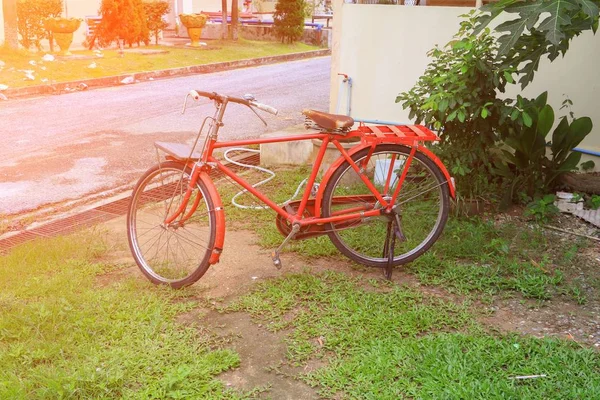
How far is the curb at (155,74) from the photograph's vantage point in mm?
12159

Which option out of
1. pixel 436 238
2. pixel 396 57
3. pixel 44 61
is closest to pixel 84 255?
pixel 436 238

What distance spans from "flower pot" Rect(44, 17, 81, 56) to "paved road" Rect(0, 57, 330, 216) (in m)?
3.05

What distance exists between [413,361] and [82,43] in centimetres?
1620

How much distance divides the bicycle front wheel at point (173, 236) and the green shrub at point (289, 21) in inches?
717

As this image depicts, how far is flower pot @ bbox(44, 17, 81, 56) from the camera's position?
15.3 meters

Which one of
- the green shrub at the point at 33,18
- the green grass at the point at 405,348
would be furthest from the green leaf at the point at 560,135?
the green shrub at the point at 33,18

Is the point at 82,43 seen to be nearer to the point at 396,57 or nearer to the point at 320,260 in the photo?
the point at 396,57

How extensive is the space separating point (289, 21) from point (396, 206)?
19044 millimetres

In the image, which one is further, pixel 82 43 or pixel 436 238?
pixel 82 43

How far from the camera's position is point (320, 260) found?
4.92 metres

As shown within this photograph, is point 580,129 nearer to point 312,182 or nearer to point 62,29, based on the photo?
point 312,182

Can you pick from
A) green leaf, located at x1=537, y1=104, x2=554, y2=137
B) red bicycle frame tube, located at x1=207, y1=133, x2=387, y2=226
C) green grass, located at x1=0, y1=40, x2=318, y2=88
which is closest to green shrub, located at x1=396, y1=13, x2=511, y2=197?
green leaf, located at x1=537, y1=104, x2=554, y2=137

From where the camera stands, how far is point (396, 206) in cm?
458

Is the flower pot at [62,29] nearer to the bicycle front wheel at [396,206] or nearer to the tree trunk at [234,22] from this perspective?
the tree trunk at [234,22]
